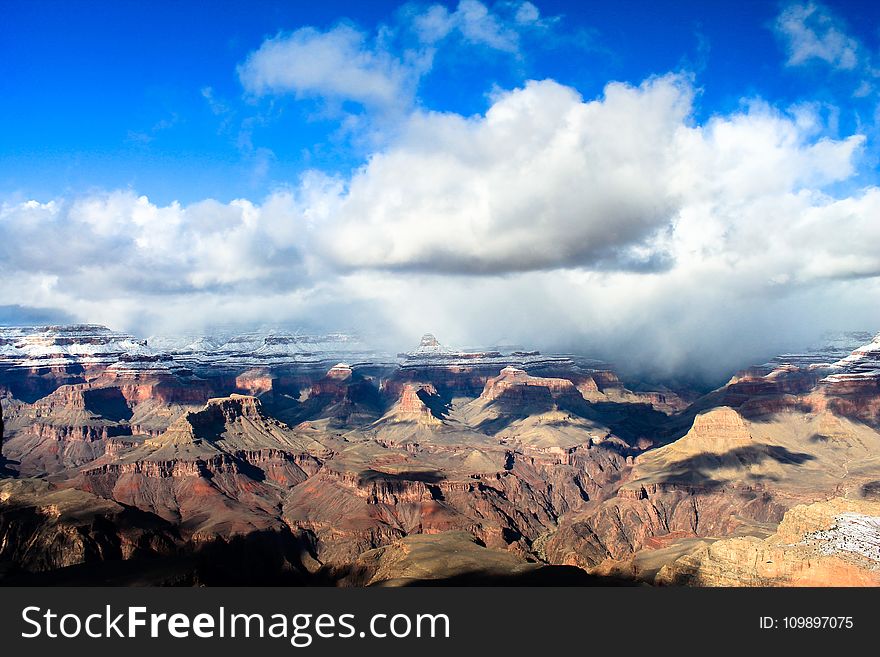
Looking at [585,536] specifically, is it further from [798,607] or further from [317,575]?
[798,607]

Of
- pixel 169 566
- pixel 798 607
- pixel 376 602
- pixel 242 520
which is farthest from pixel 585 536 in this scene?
pixel 376 602

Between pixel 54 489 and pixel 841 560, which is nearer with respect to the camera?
pixel 841 560

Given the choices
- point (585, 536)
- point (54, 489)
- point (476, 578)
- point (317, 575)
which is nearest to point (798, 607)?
point (476, 578)

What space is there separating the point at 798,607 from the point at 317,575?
4673 inches

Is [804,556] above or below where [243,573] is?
above

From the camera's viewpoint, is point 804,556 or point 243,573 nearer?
point 804,556

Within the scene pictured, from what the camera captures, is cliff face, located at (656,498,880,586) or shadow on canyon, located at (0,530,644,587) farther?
shadow on canyon, located at (0,530,644,587)

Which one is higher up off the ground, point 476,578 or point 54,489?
point 54,489

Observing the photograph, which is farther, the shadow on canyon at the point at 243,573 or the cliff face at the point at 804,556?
the shadow on canyon at the point at 243,573

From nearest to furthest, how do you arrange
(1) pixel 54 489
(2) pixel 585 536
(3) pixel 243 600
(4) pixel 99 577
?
1. (3) pixel 243 600
2. (4) pixel 99 577
3. (1) pixel 54 489
4. (2) pixel 585 536

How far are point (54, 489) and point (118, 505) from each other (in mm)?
29609

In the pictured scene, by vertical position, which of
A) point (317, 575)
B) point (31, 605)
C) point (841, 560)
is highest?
point (31, 605)

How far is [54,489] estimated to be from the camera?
611 ft

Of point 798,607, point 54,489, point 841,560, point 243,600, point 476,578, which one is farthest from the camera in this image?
point 54,489
